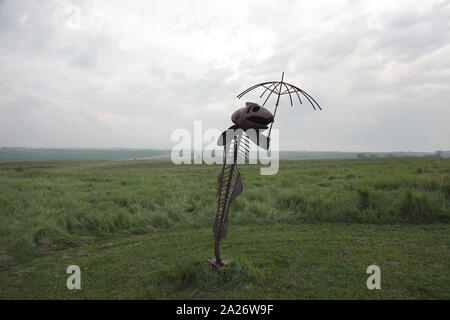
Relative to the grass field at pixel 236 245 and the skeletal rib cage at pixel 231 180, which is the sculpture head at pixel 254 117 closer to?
the skeletal rib cage at pixel 231 180

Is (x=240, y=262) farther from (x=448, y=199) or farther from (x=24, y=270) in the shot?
(x=448, y=199)

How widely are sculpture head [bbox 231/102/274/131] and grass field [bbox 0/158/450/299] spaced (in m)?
2.65

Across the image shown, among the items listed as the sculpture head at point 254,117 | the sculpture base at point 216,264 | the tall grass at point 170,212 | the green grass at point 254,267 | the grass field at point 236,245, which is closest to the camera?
the sculpture head at point 254,117

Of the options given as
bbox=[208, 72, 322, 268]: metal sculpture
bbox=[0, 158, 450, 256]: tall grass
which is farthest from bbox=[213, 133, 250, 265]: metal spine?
bbox=[0, 158, 450, 256]: tall grass

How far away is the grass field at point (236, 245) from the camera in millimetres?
4543

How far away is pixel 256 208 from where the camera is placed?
9531 mm

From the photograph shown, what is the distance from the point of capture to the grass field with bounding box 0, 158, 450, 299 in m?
4.54

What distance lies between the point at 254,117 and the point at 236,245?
3.89 metres

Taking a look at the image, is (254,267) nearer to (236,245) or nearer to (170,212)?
(236,245)

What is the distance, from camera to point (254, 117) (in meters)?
4.19

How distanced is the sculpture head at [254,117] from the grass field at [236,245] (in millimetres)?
2651

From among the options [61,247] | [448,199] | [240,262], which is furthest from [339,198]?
[61,247]

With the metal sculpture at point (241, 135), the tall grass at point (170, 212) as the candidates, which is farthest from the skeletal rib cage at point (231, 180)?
the tall grass at point (170, 212)
